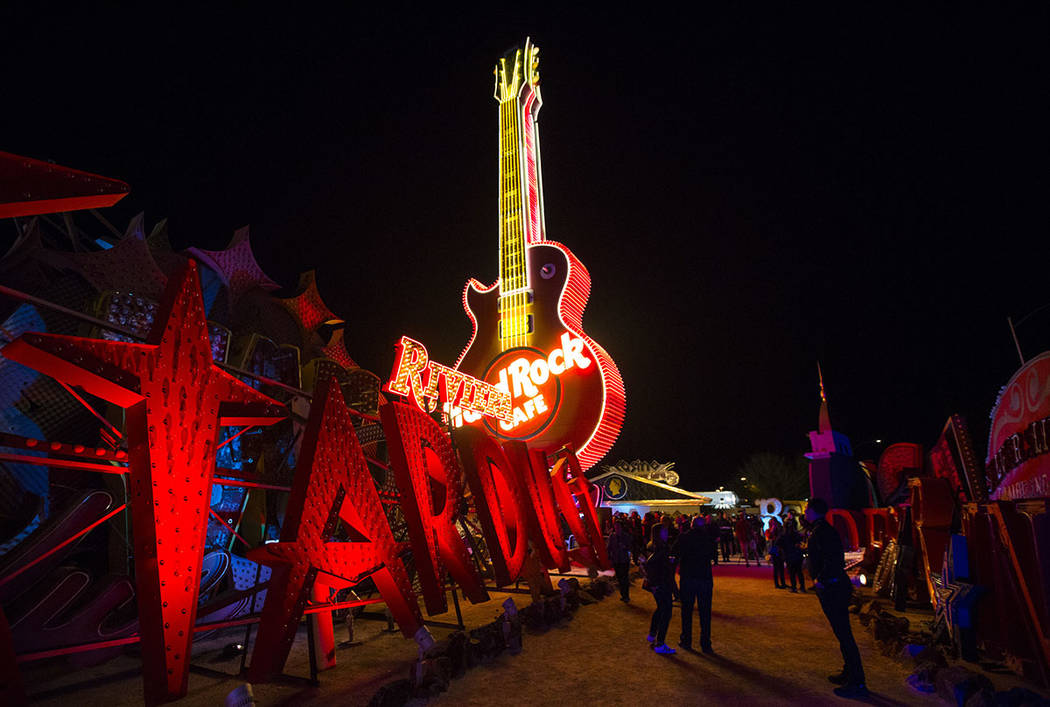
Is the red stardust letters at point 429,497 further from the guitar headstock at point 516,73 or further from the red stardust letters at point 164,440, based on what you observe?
the guitar headstock at point 516,73

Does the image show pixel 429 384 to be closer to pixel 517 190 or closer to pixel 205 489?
pixel 205 489

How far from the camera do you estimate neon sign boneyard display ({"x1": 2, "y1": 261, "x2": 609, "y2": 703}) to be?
414 centimetres

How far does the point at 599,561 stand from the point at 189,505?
11583 millimetres

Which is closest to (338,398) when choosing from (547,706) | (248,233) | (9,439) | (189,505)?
(189,505)

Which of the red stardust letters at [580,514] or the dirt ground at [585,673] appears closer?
the dirt ground at [585,673]

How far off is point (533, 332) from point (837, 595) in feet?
56.5

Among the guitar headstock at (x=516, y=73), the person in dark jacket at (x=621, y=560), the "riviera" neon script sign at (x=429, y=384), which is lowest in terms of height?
the person in dark jacket at (x=621, y=560)

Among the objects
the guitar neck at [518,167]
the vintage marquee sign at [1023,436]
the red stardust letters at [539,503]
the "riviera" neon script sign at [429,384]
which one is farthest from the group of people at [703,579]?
the guitar neck at [518,167]

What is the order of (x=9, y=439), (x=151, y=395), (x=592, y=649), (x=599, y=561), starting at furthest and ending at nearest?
(x=599, y=561)
(x=592, y=649)
(x=151, y=395)
(x=9, y=439)

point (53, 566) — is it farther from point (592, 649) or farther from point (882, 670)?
point (882, 670)

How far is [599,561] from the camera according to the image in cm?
1432

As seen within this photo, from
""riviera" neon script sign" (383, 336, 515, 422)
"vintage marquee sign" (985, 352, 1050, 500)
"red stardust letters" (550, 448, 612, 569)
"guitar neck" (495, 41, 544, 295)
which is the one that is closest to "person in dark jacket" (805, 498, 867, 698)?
"vintage marquee sign" (985, 352, 1050, 500)

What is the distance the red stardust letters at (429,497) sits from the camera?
285 inches

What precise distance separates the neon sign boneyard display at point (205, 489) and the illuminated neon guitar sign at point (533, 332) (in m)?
11.0
